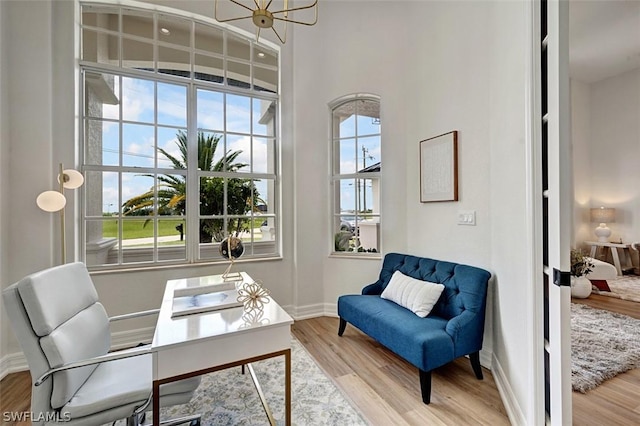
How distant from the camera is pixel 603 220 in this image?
17.4 ft

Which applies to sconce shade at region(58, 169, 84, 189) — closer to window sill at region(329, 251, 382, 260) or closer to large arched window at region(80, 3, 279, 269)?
large arched window at region(80, 3, 279, 269)

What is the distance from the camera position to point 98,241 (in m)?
2.86

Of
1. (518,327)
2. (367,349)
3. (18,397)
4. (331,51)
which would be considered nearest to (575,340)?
(518,327)

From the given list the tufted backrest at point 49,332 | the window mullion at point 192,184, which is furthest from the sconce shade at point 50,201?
the tufted backrest at point 49,332

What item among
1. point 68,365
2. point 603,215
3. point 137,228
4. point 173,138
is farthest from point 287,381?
point 603,215

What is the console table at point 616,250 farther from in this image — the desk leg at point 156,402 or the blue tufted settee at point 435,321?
the desk leg at point 156,402

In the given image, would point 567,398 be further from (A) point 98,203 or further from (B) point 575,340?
(A) point 98,203

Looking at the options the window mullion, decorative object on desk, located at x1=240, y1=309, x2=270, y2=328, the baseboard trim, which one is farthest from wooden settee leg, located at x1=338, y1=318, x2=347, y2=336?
the window mullion

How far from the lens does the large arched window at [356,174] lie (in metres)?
3.51

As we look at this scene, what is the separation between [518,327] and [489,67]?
192 cm

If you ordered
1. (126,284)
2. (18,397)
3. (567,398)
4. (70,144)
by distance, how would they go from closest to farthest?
(567,398) < (18,397) < (70,144) < (126,284)

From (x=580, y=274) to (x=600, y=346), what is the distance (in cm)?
156

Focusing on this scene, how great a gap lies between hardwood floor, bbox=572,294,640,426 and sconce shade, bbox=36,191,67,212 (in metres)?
3.93

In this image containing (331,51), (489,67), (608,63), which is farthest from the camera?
(608,63)
